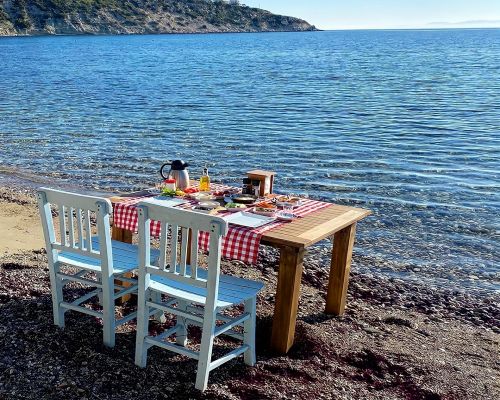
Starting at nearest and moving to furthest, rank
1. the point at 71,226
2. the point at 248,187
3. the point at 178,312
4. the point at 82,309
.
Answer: the point at 178,312
the point at 71,226
the point at 82,309
the point at 248,187

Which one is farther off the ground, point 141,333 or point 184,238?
point 184,238

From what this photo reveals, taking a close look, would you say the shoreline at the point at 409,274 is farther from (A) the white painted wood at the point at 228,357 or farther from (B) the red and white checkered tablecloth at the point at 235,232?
(A) the white painted wood at the point at 228,357

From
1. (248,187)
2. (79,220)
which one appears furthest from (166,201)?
(79,220)

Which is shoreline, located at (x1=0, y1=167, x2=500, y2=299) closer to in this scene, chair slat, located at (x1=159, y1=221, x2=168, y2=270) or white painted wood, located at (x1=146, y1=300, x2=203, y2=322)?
white painted wood, located at (x1=146, y1=300, x2=203, y2=322)

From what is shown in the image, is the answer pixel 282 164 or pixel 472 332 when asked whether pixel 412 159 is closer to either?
pixel 282 164

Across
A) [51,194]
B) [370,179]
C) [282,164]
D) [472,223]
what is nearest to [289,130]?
[282,164]

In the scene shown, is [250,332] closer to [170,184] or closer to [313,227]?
[313,227]

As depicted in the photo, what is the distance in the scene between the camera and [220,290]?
15.0ft

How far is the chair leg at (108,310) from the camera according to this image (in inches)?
190

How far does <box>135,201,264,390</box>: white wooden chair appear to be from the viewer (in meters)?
4.12

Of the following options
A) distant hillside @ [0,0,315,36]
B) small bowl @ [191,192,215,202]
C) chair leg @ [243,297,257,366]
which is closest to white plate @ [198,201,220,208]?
small bowl @ [191,192,215,202]

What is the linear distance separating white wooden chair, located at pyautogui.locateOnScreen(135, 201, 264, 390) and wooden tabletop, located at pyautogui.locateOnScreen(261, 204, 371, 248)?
0.41 meters

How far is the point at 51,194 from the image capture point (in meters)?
4.77

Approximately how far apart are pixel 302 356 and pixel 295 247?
3.23ft
